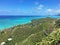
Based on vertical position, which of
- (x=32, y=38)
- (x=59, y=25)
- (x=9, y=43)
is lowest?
(x=9, y=43)

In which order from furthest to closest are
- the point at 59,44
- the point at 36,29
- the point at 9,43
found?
the point at 36,29, the point at 9,43, the point at 59,44

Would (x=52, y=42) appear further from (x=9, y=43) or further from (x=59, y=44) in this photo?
(x=9, y=43)

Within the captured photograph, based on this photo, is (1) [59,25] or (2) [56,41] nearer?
(2) [56,41]

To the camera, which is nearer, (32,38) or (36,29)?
(32,38)

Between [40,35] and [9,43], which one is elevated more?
[40,35]

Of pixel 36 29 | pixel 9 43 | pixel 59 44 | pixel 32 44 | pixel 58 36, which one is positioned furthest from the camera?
pixel 36 29

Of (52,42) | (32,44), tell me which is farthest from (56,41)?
(32,44)

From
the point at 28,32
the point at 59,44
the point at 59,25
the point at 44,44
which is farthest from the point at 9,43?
the point at 59,44

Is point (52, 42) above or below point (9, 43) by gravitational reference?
above

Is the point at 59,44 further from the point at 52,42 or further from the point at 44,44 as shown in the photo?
the point at 44,44
